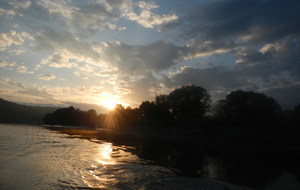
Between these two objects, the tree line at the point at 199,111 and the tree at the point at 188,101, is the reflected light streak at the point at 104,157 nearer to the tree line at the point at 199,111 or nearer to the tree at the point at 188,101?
the tree line at the point at 199,111

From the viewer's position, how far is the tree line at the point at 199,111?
3359 inches

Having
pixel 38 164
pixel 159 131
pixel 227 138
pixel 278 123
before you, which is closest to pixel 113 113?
pixel 159 131

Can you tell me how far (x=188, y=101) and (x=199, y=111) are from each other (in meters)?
8.29

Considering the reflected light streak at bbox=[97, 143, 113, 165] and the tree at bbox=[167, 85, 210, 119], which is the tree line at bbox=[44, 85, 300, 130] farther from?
the reflected light streak at bbox=[97, 143, 113, 165]

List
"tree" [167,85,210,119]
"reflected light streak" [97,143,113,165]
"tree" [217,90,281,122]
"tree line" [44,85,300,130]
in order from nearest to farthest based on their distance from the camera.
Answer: "reflected light streak" [97,143,113,165]
"tree line" [44,85,300,130]
"tree" [217,90,281,122]
"tree" [167,85,210,119]

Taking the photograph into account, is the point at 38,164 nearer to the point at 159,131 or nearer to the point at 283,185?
the point at 283,185

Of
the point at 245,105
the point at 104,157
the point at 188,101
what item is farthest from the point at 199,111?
the point at 104,157

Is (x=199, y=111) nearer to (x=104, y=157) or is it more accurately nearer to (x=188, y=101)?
(x=188, y=101)

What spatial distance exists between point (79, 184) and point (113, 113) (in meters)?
160

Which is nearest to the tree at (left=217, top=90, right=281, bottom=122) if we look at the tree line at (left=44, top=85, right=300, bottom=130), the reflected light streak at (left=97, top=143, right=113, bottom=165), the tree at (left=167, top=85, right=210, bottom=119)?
the tree line at (left=44, top=85, right=300, bottom=130)

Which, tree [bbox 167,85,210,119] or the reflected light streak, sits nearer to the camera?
the reflected light streak

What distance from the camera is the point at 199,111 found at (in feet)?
414

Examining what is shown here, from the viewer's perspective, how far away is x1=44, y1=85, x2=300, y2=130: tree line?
85312 millimetres

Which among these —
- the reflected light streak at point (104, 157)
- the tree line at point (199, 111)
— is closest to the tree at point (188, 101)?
the tree line at point (199, 111)
